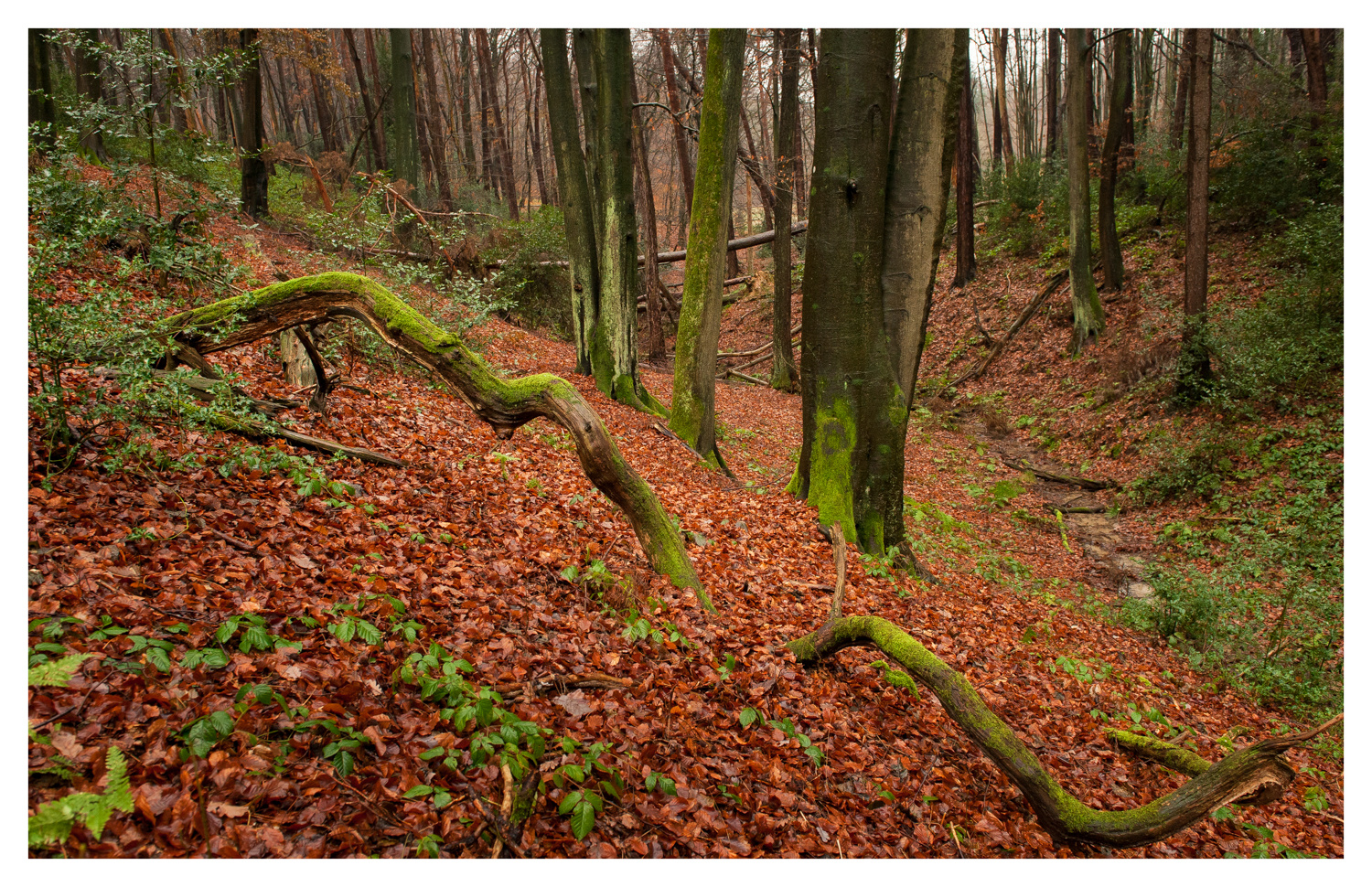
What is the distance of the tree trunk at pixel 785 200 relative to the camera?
44.8ft

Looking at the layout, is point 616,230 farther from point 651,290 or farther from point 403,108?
point 403,108

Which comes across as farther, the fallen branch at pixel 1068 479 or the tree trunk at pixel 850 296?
the fallen branch at pixel 1068 479

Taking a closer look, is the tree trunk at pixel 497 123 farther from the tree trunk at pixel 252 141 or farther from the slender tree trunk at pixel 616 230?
the slender tree trunk at pixel 616 230

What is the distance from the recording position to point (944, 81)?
617cm

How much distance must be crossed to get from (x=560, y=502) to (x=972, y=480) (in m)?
8.31

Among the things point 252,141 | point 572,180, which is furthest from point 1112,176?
point 252,141

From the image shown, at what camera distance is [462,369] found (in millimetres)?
4531

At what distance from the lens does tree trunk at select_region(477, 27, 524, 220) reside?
78.7 feet

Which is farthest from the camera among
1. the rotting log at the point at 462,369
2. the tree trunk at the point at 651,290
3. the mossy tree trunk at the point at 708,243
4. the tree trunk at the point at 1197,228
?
the tree trunk at the point at 651,290

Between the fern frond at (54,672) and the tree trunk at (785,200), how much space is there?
517 inches

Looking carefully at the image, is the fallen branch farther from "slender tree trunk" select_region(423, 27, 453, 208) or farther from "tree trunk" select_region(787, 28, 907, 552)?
"slender tree trunk" select_region(423, 27, 453, 208)

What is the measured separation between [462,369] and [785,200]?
1151 centimetres

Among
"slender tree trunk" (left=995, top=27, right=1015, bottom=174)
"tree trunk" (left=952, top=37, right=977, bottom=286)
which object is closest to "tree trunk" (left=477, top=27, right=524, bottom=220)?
"tree trunk" (left=952, top=37, right=977, bottom=286)

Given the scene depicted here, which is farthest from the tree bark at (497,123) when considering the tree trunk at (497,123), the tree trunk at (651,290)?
the tree trunk at (651,290)
